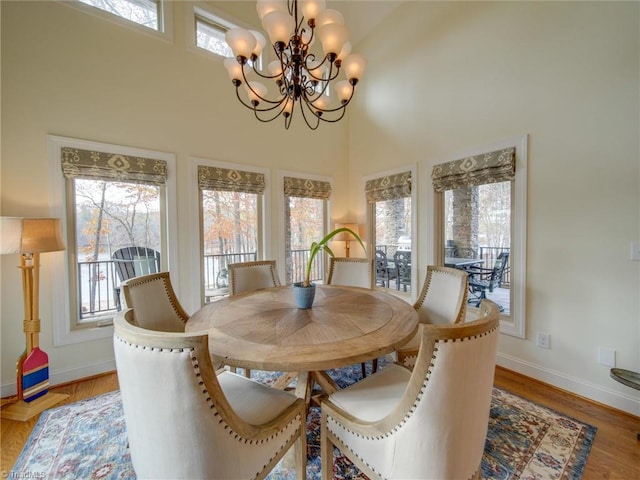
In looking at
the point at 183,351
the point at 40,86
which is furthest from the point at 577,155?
the point at 40,86

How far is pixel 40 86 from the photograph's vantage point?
2287mm

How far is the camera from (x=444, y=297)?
209cm

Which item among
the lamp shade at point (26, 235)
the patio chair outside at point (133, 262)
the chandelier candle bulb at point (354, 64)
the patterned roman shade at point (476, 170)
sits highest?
the chandelier candle bulb at point (354, 64)

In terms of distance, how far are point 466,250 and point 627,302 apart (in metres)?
1.30

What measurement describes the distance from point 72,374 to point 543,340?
14.2 ft

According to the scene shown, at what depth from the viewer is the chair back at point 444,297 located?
6.36 feet

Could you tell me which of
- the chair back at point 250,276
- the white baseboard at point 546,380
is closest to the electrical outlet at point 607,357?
the white baseboard at point 546,380

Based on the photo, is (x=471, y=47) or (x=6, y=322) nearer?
(x=6, y=322)

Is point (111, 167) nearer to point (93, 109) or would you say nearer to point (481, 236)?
point (93, 109)

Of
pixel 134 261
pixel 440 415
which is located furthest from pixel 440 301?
pixel 134 261

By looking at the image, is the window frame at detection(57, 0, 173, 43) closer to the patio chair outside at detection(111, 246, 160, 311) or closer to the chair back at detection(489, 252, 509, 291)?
the patio chair outside at detection(111, 246, 160, 311)

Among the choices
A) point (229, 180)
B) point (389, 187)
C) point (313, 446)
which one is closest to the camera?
point (313, 446)

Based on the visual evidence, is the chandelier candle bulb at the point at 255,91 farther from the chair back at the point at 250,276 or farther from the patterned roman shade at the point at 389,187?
the patterned roman shade at the point at 389,187

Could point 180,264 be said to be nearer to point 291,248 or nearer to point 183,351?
point 291,248
